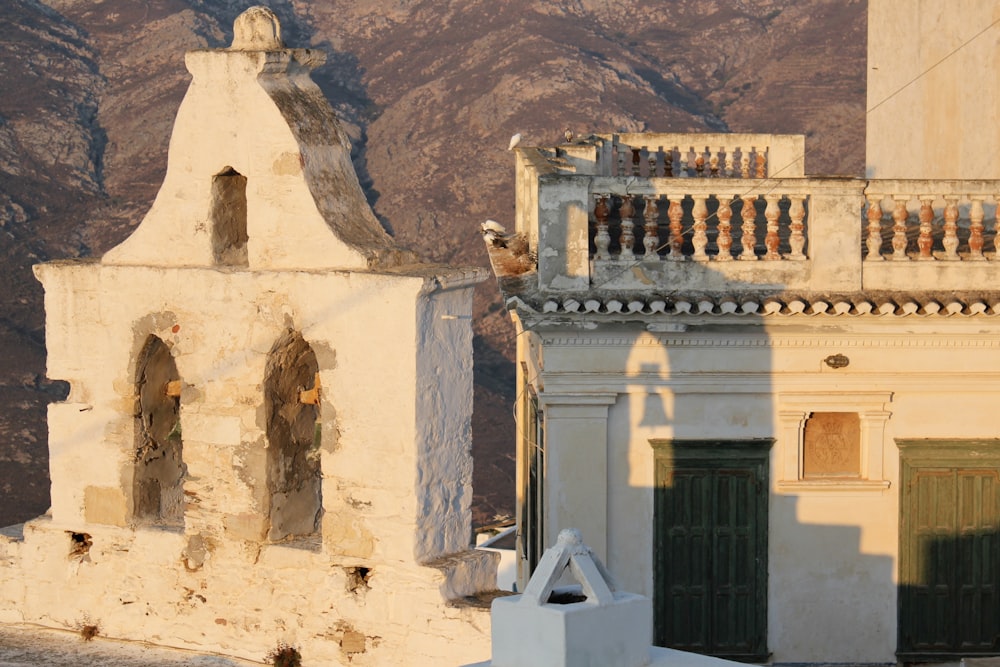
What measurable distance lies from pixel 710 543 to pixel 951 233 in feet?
9.06

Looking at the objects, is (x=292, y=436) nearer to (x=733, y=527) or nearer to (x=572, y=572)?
(x=572, y=572)

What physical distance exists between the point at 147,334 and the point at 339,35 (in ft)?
162

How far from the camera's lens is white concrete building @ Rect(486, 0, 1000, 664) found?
42.0ft

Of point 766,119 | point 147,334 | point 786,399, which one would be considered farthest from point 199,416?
point 766,119

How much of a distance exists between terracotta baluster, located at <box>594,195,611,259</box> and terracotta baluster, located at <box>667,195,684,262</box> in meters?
0.44

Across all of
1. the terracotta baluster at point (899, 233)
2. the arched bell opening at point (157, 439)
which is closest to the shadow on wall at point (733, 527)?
the terracotta baluster at point (899, 233)

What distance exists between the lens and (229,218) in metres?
9.21

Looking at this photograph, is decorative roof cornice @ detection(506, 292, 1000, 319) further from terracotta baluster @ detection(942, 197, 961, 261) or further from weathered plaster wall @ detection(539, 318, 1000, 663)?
terracotta baluster @ detection(942, 197, 961, 261)

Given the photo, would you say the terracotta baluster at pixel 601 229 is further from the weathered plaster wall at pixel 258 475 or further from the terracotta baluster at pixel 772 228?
the weathered plaster wall at pixel 258 475

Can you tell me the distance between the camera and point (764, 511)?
13195mm

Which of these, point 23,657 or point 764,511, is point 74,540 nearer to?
point 23,657

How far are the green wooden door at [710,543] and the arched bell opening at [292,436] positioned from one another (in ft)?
14.3

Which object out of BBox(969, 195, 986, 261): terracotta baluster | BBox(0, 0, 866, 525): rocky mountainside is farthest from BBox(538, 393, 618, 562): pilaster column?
BBox(0, 0, 866, 525): rocky mountainside

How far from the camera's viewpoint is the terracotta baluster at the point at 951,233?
12922mm
